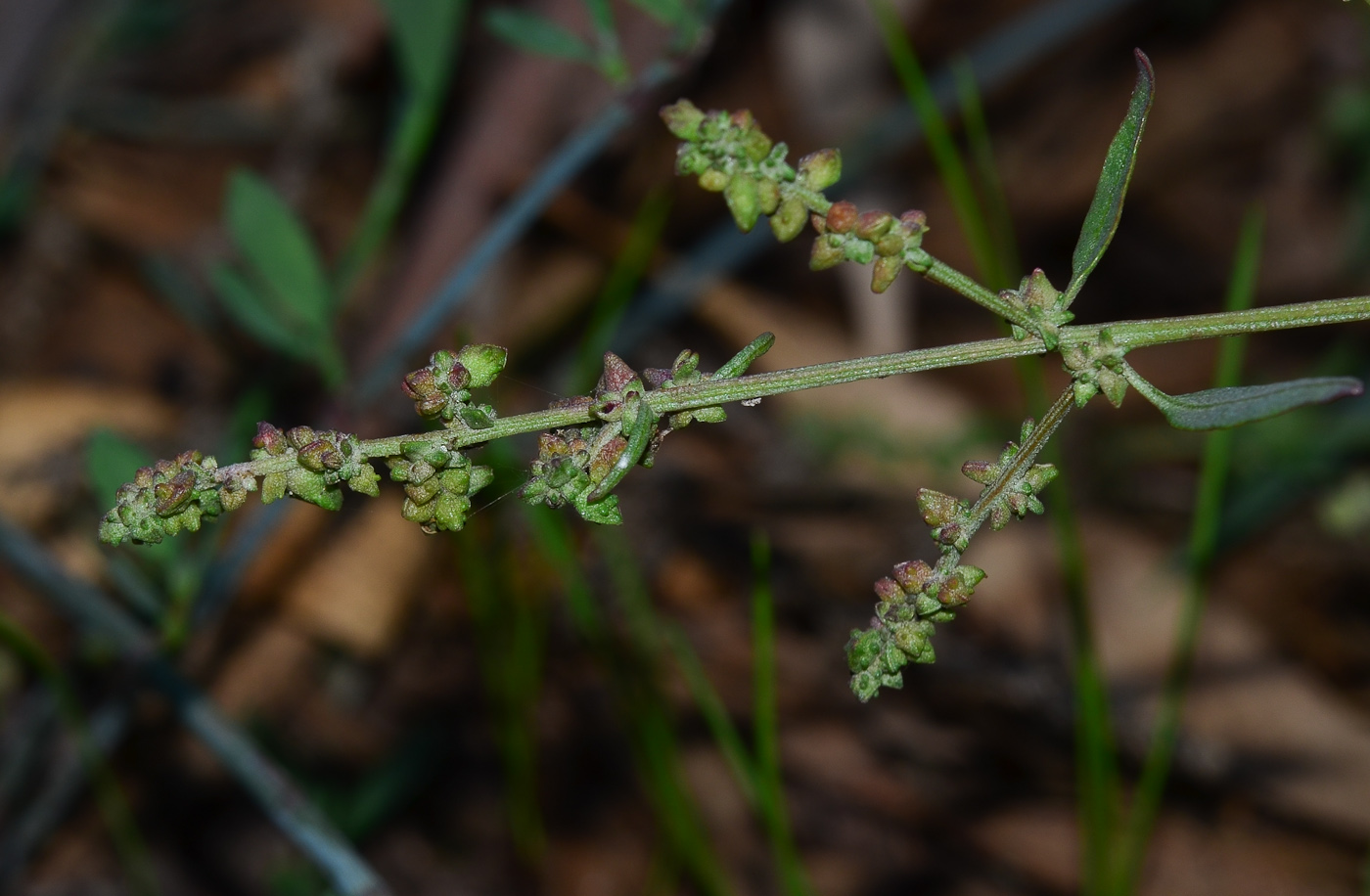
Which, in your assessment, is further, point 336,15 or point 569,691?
point 336,15

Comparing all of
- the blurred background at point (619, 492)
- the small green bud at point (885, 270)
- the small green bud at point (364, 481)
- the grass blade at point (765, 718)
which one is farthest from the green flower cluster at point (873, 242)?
the blurred background at point (619, 492)

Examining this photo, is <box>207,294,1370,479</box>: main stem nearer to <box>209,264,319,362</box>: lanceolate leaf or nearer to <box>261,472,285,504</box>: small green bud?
<box>261,472,285,504</box>: small green bud

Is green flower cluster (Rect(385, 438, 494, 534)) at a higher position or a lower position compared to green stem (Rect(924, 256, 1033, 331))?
lower

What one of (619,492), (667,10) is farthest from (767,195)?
(619,492)

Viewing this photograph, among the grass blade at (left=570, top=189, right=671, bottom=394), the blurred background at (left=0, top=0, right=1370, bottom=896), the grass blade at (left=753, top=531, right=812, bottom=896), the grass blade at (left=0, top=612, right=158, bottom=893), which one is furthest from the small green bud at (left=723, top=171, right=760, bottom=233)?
the grass blade at (left=570, top=189, right=671, bottom=394)

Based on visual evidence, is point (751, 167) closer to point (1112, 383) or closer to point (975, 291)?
point (975, 291)

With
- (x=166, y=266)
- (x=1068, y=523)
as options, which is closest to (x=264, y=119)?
(x=166, y=266)

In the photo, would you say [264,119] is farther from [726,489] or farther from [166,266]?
[726,489]
